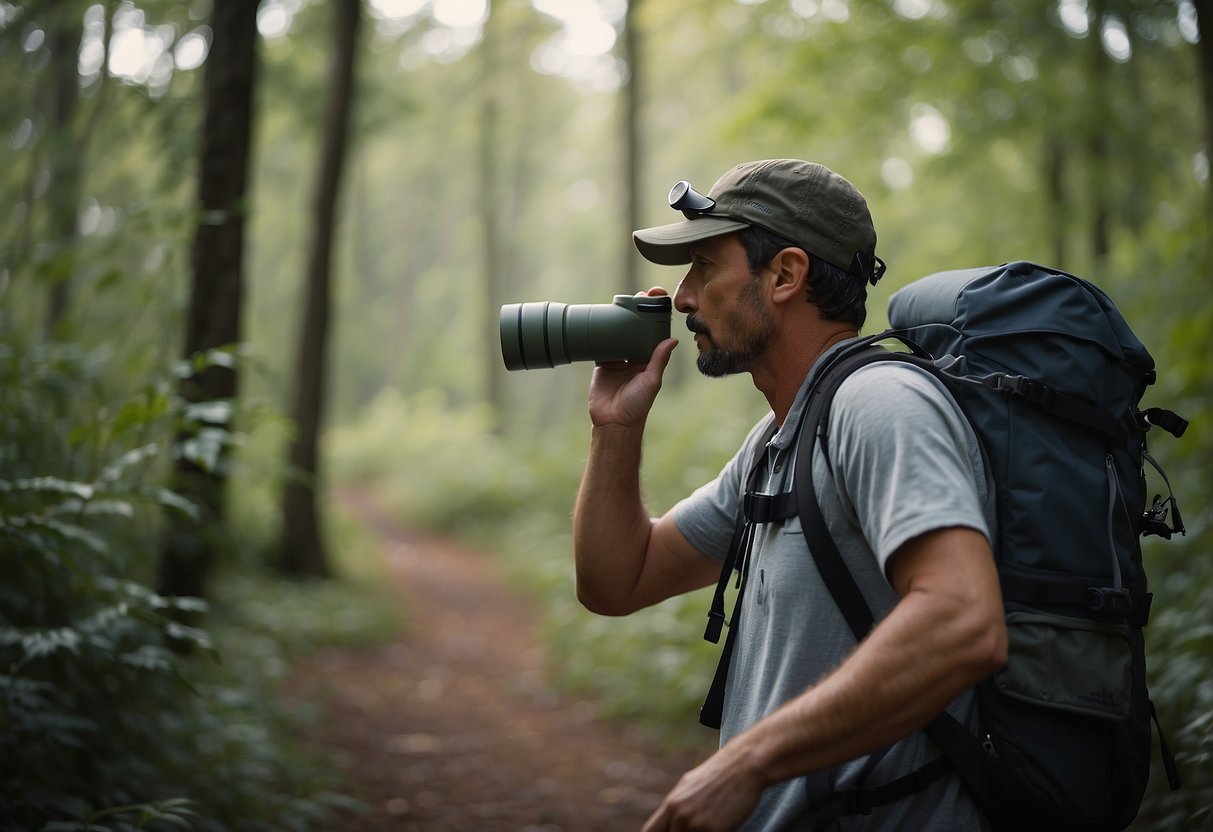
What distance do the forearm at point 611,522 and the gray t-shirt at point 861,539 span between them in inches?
18.7

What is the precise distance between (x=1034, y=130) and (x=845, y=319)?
288 inches

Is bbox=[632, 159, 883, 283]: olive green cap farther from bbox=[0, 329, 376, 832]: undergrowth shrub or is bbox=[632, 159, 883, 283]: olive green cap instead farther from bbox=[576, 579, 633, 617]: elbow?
bbox=[0, 329, 376, 832]: undergrowth shrub

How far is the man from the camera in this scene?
1.45 meters

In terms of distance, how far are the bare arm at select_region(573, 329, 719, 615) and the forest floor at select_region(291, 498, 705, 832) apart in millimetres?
2936

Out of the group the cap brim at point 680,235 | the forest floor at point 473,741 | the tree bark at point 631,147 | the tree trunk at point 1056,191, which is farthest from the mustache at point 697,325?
the tree bark at point 631,147

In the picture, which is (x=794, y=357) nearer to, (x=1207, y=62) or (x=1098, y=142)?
(x=1207, y=62)

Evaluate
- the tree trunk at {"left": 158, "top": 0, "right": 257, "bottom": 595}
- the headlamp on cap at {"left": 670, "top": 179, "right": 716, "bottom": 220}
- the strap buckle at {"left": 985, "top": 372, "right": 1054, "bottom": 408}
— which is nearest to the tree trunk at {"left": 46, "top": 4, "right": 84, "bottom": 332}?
the tree trunk at {"left": 158, "top": 0, "right": 257, "bottom": 595}

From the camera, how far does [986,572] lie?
1.46 metres

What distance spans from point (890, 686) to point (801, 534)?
403mm

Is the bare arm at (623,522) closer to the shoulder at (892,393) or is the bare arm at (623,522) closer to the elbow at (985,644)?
the shoulder at (892,393)

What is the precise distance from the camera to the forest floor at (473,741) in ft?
16.5

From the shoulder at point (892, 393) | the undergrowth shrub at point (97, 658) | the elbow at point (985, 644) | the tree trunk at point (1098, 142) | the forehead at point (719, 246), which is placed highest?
the tree trunk at point (1098, 142)

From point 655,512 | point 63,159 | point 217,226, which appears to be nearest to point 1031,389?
point 217,226

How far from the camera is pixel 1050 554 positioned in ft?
5.40
